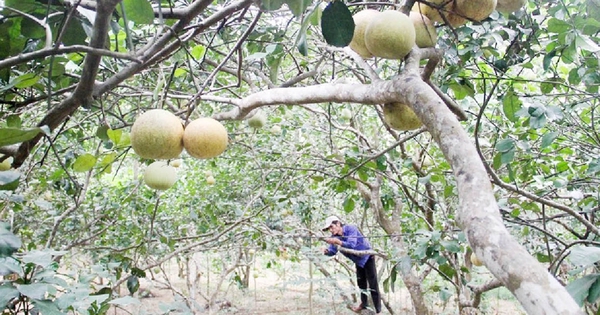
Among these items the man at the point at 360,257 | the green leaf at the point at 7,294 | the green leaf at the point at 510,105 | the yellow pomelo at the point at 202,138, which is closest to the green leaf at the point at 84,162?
the yellow pomelo at the point at 202,138

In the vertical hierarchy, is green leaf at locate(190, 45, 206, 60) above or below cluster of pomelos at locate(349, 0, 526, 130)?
above

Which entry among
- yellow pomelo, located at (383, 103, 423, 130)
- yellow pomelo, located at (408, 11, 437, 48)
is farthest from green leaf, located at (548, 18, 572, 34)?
yellow pomelo, located at (383, 103, 423, 130)

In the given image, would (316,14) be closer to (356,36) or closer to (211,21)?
(356,36)

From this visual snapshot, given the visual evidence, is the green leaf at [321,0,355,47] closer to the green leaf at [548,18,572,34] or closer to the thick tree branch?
the thick tree branch

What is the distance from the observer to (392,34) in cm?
99

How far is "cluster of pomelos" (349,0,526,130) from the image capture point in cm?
100

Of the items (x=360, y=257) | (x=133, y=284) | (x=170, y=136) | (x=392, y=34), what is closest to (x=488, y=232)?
(x=392, y=34)

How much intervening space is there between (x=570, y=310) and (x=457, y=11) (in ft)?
2.80

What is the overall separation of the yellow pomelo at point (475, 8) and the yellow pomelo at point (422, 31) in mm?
80

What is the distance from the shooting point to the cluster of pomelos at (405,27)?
3.28ft

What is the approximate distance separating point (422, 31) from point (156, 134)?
2.33ft

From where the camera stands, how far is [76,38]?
100 centimetres

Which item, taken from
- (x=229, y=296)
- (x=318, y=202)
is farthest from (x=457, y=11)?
(x=229, y=296)

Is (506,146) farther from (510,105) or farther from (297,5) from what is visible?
(297,5)
